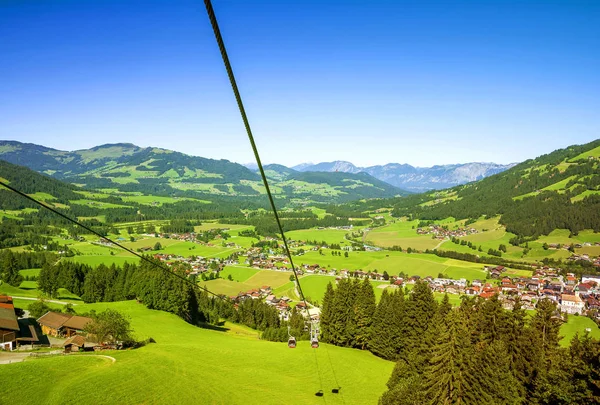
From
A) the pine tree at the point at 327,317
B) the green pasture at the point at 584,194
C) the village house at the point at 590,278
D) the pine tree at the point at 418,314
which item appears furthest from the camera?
the green pasture at the point at 584,194

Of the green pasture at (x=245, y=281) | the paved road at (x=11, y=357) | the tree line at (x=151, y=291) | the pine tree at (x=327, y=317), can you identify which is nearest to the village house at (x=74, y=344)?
the paved road at (x=11, y=357)

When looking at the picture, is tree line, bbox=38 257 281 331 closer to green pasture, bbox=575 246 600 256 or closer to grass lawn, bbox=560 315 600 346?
grass lawn, bbox=560 315 600 346

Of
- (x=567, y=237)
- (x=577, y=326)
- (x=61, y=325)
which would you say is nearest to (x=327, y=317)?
(x=61, y=325)

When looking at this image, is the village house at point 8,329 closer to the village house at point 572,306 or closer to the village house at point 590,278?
the village house at point 572,306

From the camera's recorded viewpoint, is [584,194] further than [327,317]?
Yes

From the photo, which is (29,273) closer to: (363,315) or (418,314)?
(363,315)

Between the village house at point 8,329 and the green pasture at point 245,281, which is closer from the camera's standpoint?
the village house at point 8,329
